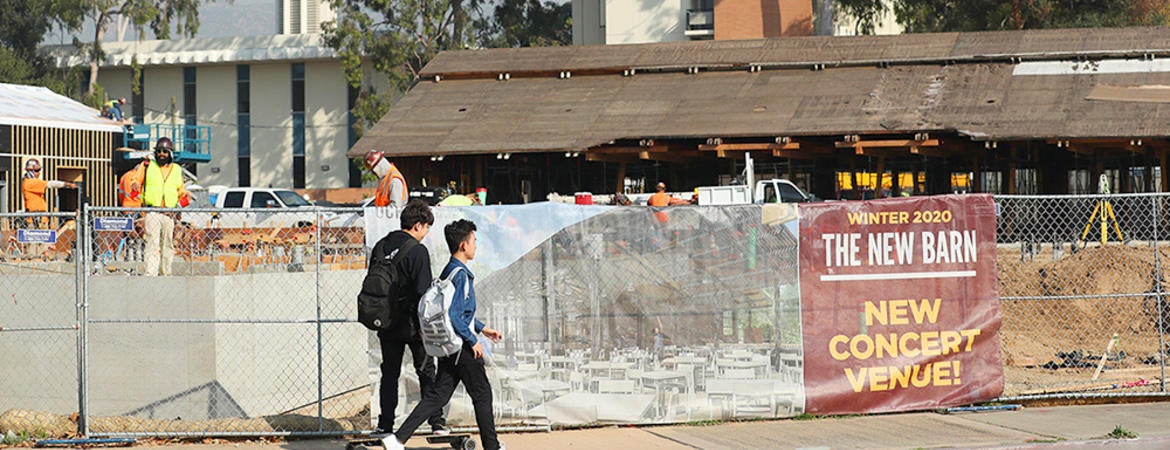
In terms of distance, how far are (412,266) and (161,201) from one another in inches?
288

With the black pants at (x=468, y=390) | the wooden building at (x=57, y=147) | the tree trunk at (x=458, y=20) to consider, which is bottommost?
the black pants at (x=468, y=390)

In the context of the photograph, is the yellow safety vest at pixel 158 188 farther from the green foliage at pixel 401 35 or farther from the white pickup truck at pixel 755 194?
the green foliage at pixel 401 35

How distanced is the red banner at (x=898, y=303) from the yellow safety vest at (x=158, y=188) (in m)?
8.10

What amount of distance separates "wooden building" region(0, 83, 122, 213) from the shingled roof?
6016 millimetres

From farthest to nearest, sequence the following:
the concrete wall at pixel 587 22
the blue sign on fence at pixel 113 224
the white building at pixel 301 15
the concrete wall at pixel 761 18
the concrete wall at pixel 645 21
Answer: the white building at pixel 301 15 < the concrete wall at pixel 587 22 < the concrete wall at pixel 645 21 < the concrete wall at pixel 761 18 < the blue sign on fence at pixel 113 224

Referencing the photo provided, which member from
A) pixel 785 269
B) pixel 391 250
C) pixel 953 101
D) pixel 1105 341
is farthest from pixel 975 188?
pixel 391 250

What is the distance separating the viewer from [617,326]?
10.9 m

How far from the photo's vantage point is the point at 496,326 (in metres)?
10.8

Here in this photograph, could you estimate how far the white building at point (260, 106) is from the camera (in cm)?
6028

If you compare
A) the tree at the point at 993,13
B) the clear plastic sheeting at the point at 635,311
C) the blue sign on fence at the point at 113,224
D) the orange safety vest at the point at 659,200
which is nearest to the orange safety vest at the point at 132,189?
the blue sign on fence at the point at 113,224

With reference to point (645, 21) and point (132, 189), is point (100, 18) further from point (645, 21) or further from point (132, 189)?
point (132, 189)

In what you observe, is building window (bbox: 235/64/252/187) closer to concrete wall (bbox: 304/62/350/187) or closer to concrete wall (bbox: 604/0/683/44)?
concrete wall (bbox: 304/62/350/187)

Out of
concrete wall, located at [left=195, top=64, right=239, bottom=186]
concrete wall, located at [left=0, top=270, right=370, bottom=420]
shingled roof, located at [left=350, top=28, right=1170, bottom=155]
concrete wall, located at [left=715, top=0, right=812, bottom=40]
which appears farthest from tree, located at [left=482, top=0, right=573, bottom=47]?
concrete wall, located at [left=0, top=270, right=370, bottom=420]

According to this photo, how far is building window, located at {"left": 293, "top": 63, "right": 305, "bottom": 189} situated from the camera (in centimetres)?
6053
